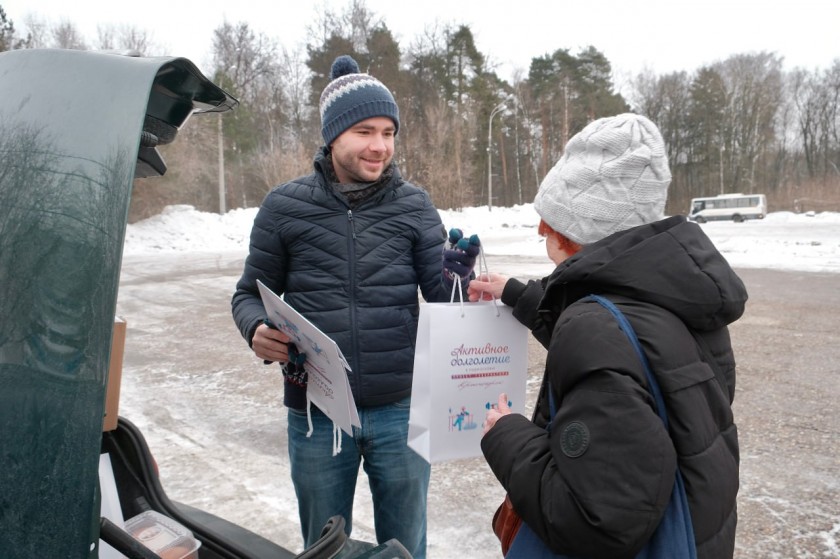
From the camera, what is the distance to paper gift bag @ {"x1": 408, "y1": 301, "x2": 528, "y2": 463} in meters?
1.74

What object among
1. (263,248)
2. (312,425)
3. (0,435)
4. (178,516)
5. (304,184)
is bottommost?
(178,516)

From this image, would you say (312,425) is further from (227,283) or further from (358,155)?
(227,283)

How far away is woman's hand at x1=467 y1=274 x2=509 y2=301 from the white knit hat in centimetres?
41

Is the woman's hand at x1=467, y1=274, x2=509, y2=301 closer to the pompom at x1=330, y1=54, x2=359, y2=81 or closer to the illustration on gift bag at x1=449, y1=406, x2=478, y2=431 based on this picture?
the illustration on gift bag at x1=449, y1=406, x2=478, y2=431

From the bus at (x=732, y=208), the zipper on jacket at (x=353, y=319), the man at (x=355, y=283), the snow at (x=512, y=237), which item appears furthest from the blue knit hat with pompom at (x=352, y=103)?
the bus at (x=732, y=208)

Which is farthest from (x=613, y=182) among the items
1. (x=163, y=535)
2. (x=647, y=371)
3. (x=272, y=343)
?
(x=163, y=535)

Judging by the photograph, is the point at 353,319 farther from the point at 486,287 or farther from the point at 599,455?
the point at 599,455

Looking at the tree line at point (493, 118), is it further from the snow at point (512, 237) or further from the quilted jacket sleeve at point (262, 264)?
the quilted jacket sleeve at point (262, 264)

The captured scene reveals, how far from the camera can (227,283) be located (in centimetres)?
1248

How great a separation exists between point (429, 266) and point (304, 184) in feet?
1.78

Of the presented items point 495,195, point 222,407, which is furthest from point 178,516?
point 495,195

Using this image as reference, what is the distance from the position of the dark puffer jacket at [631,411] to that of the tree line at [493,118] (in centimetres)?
2790

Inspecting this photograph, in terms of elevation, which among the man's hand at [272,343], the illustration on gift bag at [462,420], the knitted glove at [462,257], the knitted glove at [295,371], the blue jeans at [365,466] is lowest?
the blue jeans at [365,466]

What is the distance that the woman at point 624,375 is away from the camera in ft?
3.62
